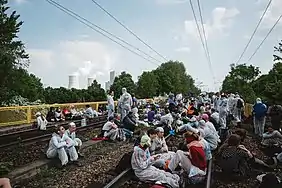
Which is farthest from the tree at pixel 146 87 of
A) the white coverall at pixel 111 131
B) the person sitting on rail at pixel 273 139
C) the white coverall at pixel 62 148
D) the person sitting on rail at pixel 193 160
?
the person sitting on rail at pixel 193 160

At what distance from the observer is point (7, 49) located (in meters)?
25.1

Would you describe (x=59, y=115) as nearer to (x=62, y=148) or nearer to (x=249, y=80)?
(x=62, y=148)

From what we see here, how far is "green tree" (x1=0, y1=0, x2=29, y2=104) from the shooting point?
24.4m

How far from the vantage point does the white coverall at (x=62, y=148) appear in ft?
32.5

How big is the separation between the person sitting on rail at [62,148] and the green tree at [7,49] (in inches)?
615

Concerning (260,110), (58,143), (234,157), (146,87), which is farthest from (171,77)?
(234,157)

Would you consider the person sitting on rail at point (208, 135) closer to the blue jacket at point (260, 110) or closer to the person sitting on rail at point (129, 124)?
the person sitting on rail at point (129, 124)

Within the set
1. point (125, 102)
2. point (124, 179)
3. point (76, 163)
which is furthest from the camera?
point (125, 102)

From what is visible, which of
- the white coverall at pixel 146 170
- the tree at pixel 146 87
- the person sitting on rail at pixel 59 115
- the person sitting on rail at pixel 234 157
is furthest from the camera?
the tree at pixel 146 87

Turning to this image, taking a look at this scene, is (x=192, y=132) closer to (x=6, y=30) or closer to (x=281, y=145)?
(x=281, y=145)

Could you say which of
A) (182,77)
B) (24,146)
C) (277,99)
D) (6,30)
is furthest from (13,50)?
(182,77)

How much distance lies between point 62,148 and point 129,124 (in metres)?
6.02

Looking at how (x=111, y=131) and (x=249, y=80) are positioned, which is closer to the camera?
(x=111, y=131)

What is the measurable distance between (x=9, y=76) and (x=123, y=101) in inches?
459
